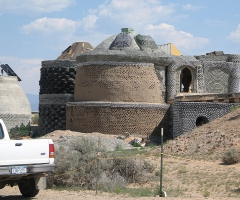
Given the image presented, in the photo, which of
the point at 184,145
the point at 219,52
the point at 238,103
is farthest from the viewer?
the point at 219,52

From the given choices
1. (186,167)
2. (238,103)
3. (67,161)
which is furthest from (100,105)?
(67,161)

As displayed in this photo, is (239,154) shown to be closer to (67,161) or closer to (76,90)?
(67,161)

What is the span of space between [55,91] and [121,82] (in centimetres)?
894

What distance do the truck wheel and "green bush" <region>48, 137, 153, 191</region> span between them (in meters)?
2.89

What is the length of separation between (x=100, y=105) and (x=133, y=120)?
2.26 metres

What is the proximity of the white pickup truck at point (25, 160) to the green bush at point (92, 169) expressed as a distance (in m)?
3.56

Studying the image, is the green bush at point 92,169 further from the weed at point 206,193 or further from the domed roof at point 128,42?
the domed roof at point 128,42

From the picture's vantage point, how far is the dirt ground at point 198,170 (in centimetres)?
1357

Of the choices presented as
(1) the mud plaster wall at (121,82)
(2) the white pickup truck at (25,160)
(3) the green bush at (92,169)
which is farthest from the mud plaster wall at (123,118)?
(2) the white pickup truck at (25,160)

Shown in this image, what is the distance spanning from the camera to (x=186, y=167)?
1892 centimetres

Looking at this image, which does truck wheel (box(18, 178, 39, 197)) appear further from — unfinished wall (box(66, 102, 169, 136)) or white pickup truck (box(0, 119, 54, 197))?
unfinished wall (box(66, 102, 169, 136))

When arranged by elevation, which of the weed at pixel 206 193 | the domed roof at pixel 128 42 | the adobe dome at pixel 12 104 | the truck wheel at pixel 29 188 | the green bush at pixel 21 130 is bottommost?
the weed at pixel 206 193

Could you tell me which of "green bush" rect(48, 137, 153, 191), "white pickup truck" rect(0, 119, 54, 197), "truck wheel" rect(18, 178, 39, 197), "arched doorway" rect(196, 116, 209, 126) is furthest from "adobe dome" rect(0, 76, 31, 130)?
"white pickup truck" rect(0, 119, 54, 197)

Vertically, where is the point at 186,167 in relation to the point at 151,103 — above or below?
below
